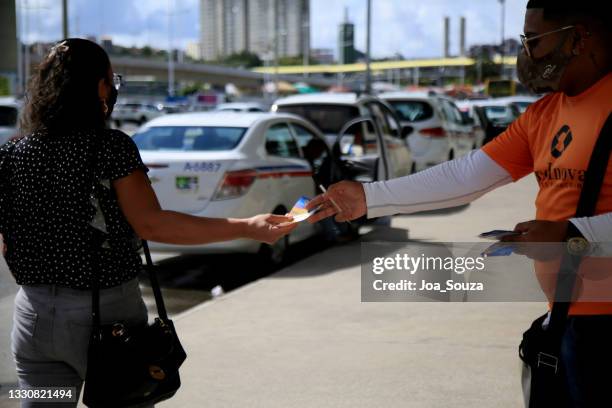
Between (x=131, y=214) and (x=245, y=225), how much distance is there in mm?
466

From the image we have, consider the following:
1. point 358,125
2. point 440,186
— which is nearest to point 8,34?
point 440,186

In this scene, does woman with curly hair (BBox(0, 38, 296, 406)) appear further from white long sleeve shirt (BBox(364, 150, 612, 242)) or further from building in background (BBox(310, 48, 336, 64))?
building in background (BBox(310, 48, 336, 64))

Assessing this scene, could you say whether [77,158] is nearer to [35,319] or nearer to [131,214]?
[131,214]

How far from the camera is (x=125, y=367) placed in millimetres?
2666

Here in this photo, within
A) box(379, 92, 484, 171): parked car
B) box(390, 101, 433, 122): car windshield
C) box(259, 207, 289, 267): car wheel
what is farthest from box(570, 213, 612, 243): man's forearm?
box(390, 101, 433, 122): car windshield

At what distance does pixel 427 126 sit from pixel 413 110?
854mm

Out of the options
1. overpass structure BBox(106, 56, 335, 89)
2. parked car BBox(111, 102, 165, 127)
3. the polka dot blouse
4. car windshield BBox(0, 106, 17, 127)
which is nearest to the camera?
the polka dot blouse

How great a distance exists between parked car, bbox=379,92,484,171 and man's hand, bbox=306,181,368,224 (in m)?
13.7

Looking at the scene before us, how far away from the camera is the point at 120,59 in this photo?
89.7 m

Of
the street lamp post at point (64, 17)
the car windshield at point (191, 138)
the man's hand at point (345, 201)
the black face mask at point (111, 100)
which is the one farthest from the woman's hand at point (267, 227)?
the street lamp post at point (64, 17)

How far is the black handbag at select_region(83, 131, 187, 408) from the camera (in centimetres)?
265

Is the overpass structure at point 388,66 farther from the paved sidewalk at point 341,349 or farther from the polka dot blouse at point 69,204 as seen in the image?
the polka dot blouse at point 69,204

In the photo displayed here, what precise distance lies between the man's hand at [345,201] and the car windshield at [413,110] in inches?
588

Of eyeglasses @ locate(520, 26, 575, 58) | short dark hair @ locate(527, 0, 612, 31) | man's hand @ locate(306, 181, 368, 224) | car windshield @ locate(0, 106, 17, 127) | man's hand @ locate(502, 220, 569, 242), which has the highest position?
short dark hair @ locate(527, 0, 612, 31)
